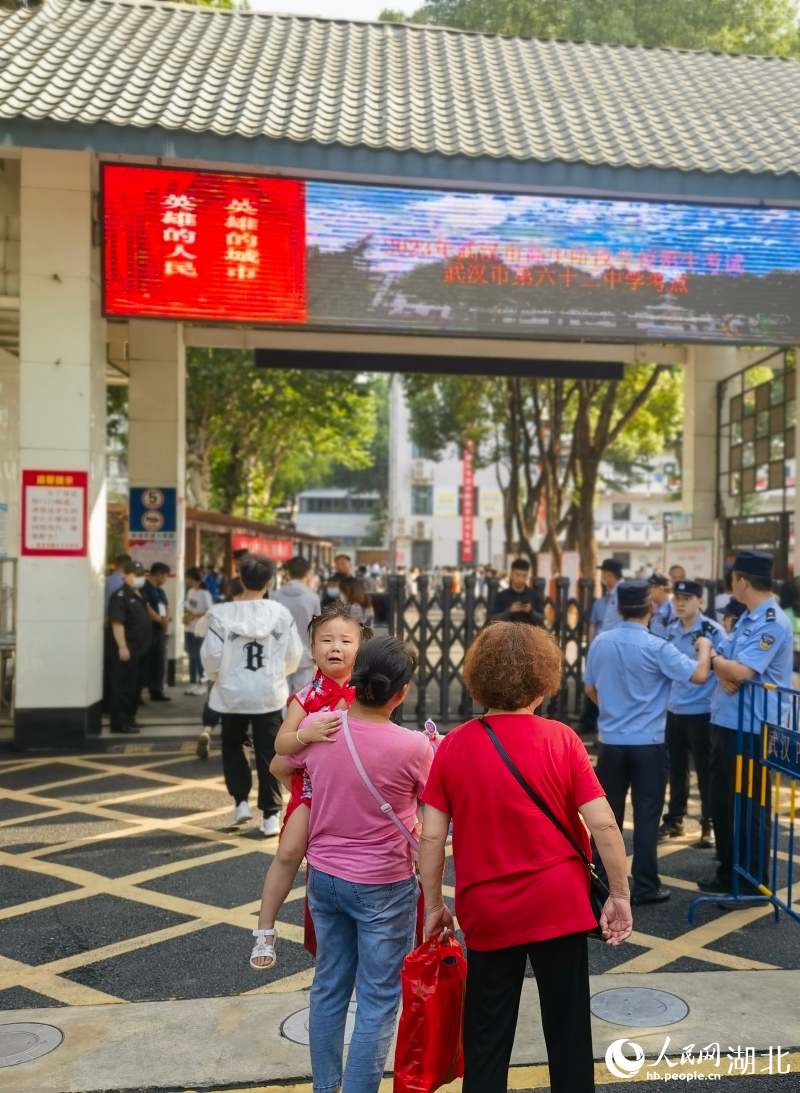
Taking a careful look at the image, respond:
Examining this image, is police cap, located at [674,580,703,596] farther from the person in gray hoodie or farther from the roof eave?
the roof eave

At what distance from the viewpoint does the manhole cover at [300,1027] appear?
3510 millimetres

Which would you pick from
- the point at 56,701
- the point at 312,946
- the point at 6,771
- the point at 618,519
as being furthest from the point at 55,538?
the point at 618,519

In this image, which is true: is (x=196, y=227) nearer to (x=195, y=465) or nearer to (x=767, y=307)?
(x=767, y=307)

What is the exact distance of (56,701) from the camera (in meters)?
9.16

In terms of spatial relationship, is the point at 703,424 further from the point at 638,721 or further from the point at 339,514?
the point at 339,514

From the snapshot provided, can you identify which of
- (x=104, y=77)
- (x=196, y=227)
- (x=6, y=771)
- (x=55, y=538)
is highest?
(x=104, y=77)

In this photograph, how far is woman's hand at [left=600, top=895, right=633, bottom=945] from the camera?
8.66 ft

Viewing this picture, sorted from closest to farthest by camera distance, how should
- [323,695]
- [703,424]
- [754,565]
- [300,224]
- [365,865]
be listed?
[365,865] < [323,695] < [754,565] < [300,224] < [703,424]

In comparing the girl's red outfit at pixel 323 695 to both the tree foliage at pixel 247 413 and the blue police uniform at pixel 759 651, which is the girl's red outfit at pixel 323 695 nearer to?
the blue police uniform at pixel 759 651

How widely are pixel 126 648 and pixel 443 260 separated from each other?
4.82 m

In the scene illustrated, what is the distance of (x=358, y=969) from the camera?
283cm

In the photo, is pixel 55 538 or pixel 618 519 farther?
pixel 618 519

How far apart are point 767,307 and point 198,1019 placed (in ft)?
29.1

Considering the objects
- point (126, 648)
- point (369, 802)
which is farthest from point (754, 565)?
point (126, 648)
